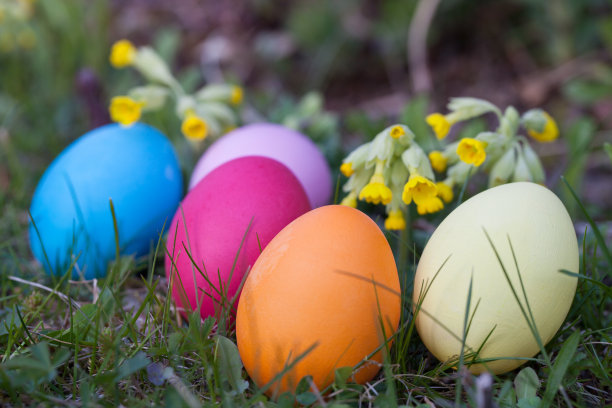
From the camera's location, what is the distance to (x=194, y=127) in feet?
5.93

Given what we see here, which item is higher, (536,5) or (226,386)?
(536,5)

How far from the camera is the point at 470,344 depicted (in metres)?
1.14

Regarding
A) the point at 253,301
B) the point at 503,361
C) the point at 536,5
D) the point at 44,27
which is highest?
the point at 44,27

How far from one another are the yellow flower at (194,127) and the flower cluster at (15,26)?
5.20 ft

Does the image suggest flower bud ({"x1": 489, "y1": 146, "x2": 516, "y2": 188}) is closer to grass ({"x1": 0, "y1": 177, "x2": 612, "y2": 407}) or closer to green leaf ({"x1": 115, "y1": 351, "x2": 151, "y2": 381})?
grass ({"x1": 0, "y1": 177, "x2": 612, "y2": 407})

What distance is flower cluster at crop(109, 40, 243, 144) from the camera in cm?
178

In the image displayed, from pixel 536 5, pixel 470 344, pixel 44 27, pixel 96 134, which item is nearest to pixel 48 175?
pixel 96 134

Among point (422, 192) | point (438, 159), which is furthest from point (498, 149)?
point (422, 192)

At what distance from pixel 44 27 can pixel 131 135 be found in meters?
1.89

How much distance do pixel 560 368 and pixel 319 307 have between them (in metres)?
0.53

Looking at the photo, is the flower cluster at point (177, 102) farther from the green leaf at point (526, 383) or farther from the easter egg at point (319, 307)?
the green leaf at point (526, 383)

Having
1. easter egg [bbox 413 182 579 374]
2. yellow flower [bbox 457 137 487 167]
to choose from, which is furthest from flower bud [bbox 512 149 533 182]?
easter egg [bbox 413 182 579 374]

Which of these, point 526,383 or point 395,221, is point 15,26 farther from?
point 526,383

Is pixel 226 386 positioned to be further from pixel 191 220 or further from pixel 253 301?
pixel 191 220
